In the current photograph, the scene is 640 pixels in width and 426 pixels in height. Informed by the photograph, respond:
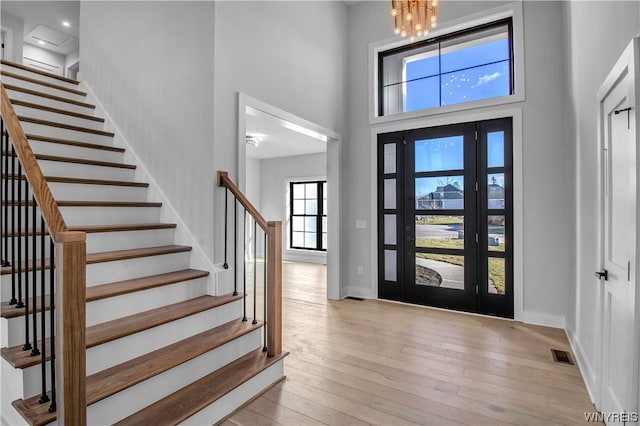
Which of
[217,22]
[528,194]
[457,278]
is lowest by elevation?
[457,278]

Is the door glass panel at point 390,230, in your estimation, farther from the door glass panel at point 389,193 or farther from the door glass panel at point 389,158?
the door glass panel at point 389,158

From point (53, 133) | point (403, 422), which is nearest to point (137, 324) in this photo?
point (403, 422)

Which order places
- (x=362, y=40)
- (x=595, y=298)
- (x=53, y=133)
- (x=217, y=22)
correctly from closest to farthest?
(x=595, y=298)
(x=217, y=22)
(x=53, y=133)
(x=362, y=40)

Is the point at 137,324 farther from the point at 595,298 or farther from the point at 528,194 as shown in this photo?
the point at 528,194

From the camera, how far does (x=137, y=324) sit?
6.62ft

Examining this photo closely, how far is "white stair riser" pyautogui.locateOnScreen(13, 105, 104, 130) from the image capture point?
10.2 feet

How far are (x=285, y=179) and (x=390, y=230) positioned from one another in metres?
4.84

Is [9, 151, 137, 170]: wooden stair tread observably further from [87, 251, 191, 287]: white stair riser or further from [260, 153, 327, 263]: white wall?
[260, 153, 327, 263]: white wall

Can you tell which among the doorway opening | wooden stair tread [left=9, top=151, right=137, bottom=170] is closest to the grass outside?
the doorway opening

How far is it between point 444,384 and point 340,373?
0.76 metres

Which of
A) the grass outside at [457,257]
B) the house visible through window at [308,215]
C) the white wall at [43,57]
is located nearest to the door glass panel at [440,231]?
the grass outside at [457,257]

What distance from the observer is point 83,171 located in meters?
2.96

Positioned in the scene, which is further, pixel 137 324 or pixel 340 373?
pixel 340 373

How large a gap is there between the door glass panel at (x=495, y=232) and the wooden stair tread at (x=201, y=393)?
2.80m
